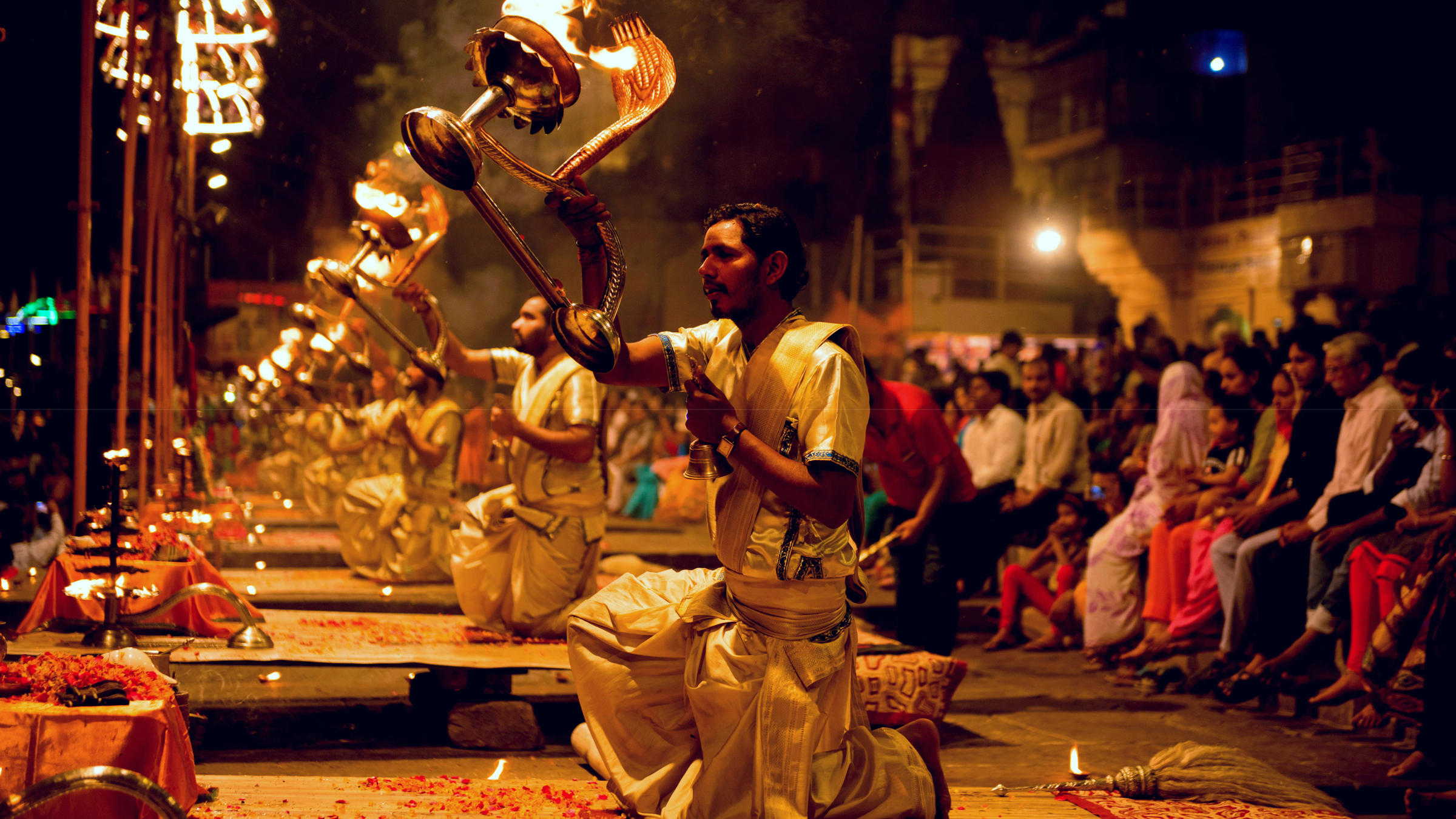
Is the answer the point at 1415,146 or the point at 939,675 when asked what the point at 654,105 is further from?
the point at 1415,146

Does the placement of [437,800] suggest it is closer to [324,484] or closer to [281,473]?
[324,484]

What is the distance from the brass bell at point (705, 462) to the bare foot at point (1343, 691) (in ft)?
13.0

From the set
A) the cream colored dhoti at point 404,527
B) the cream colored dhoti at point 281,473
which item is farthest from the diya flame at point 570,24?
the cream colored dhoti at point 281,473

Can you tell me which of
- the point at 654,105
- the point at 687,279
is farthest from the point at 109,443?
the point at 654,105

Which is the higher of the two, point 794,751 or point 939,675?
point 794,751

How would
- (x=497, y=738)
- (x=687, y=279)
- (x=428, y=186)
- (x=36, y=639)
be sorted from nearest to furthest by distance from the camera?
(x=36, y=639)
(x=497, y=738)
(x=687, y=279)
(x=428, y=186)

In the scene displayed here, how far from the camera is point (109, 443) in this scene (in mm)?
5156

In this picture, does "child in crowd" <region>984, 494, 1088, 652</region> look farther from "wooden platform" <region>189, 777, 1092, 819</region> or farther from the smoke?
"wooden platform" <region>189, 777, 1092, 819</region>

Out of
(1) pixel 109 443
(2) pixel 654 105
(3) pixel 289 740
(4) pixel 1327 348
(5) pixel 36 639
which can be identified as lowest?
(3) pixel 289 740

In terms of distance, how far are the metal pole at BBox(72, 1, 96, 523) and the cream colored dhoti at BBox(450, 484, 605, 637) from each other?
1588 mm

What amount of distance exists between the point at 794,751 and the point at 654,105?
166 cm

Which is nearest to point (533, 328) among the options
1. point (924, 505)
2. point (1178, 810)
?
point (924, 505)

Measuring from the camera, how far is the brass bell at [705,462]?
271 cm

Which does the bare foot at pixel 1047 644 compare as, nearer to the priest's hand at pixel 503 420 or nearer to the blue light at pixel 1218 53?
the blue light at pixel 1218 53
